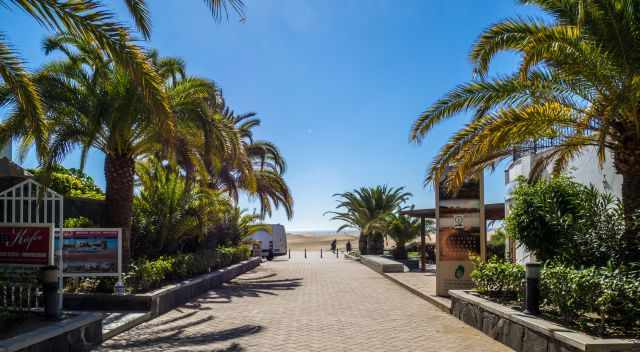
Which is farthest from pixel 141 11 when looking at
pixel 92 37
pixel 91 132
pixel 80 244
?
pixel 80 244

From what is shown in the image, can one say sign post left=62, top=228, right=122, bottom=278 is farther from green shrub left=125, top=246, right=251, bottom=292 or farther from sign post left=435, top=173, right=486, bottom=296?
sign post left=435, top=173, right=486, bottom=296

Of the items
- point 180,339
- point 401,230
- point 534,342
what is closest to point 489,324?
point 534,342

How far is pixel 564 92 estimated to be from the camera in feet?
29.9

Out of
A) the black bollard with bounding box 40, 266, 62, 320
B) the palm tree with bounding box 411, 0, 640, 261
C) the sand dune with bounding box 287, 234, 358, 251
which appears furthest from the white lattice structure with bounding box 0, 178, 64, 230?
the sand dune with bounding box 287, 234, 358, 251

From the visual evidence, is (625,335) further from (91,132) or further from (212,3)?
(91,132)

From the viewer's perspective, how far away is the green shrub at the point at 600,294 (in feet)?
20.1

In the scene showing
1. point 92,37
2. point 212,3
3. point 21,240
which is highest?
point 212,3

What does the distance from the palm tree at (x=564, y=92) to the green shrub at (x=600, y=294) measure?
50.2 inches

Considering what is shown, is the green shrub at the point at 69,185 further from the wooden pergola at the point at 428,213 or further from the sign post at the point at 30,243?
the wooden pergola at the point at 428,213

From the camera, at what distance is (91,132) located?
35.8 feet

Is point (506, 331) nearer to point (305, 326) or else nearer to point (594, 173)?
point (305, 326)

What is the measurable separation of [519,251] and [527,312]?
13690 millimetres

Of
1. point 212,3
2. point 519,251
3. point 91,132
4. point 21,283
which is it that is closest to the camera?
point 212,3

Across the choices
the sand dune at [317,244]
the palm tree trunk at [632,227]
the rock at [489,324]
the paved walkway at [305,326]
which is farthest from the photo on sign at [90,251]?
the sand dune at [317,244]
